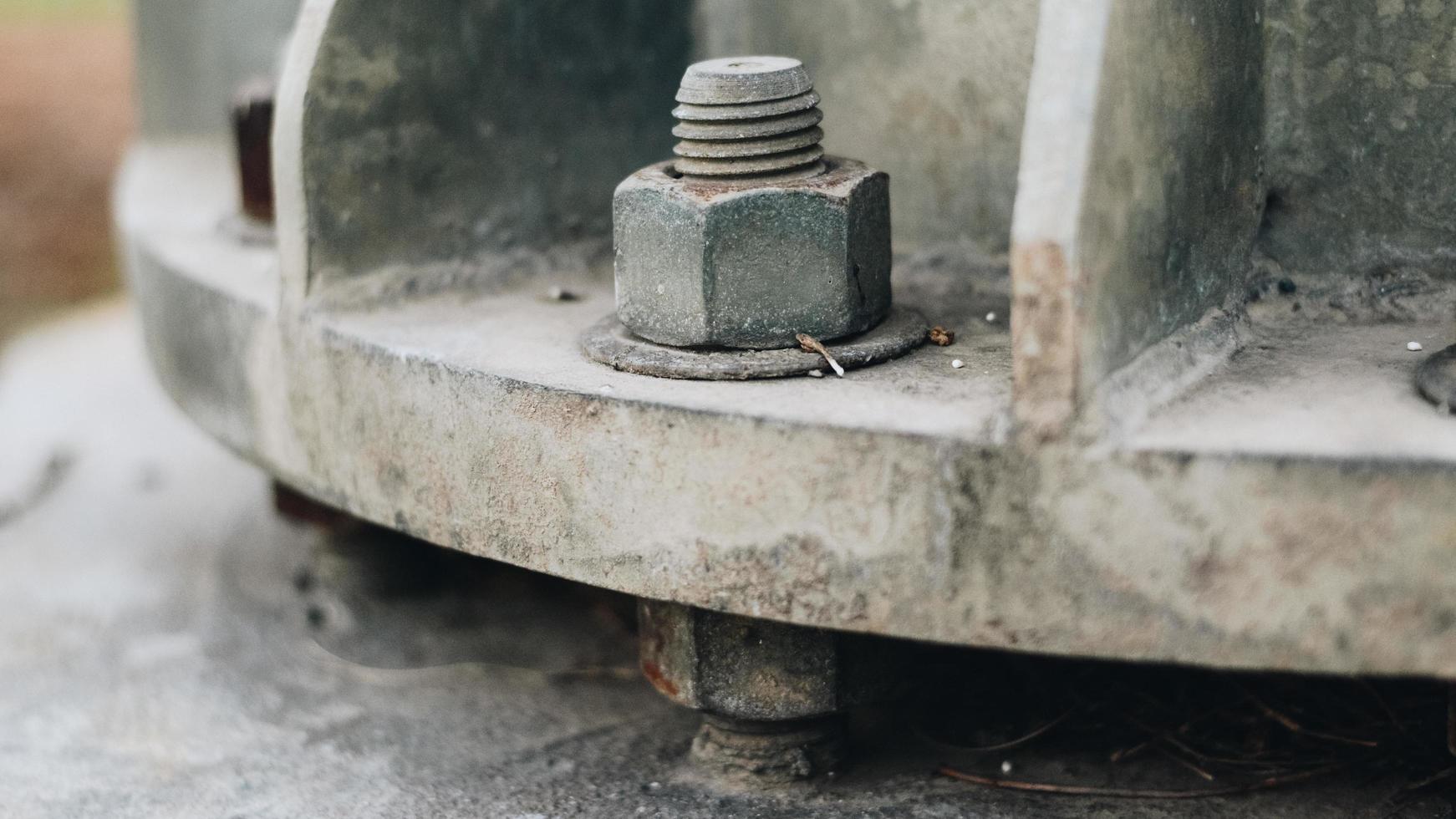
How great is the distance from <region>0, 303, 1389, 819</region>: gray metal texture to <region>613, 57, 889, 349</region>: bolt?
0.75 meters

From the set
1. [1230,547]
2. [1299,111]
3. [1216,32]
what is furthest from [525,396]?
[1299,111]

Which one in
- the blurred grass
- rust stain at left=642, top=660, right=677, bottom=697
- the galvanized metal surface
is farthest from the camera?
the blurred grass

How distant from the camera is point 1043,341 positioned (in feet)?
5.95

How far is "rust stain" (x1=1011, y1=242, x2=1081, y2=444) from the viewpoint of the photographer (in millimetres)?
1786

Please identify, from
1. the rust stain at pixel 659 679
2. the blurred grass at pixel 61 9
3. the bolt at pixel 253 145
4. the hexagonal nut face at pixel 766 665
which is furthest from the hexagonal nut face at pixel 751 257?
the blurred grass at pixel 61 9

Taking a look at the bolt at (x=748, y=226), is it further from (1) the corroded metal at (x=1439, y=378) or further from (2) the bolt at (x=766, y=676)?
(1) the corroded metal at (x=1439, y=378)

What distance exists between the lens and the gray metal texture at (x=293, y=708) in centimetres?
245

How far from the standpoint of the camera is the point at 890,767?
2.50m

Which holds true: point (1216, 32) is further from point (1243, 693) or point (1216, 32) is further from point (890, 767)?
point (890, 767)

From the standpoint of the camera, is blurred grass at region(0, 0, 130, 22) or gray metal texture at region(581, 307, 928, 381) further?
blurred grass at region(0, 0, 130, 22)

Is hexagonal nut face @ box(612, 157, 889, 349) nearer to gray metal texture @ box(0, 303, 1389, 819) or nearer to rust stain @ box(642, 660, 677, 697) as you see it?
rust stain @ box(642, 660, 677, 697)

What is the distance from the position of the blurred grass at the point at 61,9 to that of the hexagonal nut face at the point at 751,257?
9.76 m

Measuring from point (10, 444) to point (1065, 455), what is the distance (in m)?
3.84

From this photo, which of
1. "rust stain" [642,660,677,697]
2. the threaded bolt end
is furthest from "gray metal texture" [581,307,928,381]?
"rust stain" [642,660,677,697]
